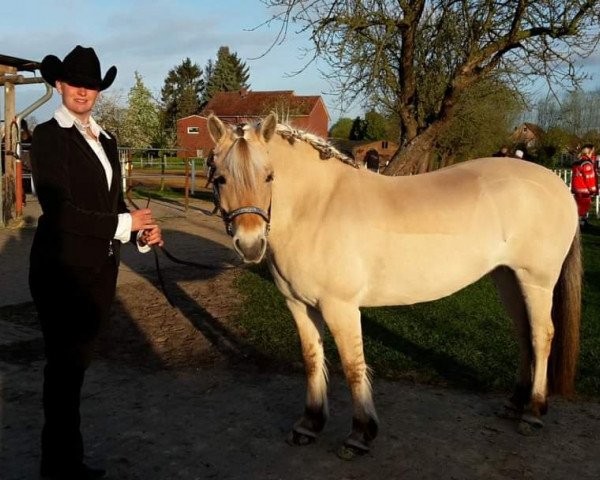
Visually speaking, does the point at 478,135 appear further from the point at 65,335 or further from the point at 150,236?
the point at 65,335

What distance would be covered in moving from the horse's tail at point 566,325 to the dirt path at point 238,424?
192mm

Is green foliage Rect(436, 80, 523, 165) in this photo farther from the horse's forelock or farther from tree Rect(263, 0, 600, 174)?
the horse's forelock

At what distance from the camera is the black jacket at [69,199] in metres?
2.54

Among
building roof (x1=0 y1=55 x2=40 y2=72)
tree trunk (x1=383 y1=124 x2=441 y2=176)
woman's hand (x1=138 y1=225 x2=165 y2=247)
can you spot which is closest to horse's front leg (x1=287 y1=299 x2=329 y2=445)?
woman's hand (x1=138 y1=225 x2=165 y2=247)

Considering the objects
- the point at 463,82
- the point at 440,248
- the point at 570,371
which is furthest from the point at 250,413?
the point at 463,82

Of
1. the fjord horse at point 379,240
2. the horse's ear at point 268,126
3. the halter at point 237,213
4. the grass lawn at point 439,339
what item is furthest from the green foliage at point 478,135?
the halter at point 237,213

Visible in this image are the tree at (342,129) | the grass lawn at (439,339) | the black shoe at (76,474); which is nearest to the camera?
the black shoe at (76,474)

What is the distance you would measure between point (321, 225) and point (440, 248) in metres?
0.78

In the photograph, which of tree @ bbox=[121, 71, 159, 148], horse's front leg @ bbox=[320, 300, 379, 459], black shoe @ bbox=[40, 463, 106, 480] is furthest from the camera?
tree @ bbox=[121, 71, 159, 148]

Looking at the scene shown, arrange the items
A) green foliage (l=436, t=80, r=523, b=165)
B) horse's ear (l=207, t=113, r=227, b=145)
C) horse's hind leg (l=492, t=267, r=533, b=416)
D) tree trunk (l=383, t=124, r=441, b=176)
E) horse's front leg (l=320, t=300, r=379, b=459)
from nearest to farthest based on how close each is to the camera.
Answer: horse's ear (l=207, t=113, r=227, b=145) < horse's front leg (l=320, t=300, r=379, b=459) < horse's hind leg (l=492, t=267, r=533, b=416) < tree trunk (l=383, t=124, r=441, b=176) < green foliage (l=436, t=80, r=523, b=165)

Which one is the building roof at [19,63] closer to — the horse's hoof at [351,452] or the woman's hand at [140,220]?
the woman's hand at [140,220]

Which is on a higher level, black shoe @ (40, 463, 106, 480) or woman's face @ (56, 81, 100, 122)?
woman's face @ (56, 81, 100, 122)

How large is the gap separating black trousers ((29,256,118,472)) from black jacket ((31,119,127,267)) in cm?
8

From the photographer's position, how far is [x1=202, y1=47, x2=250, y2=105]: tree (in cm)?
7194
